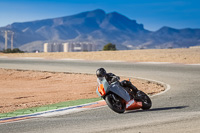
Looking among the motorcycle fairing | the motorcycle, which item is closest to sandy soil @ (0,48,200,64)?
the motorcycle

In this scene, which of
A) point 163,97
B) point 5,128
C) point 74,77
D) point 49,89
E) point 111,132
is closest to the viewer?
point 111,132

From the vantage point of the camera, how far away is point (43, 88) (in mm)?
14539

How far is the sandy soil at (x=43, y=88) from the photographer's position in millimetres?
11133

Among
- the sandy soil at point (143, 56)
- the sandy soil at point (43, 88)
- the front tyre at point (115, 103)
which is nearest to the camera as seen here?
the front tyre at point (115, 103)

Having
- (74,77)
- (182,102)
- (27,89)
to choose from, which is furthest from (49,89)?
(182,102)

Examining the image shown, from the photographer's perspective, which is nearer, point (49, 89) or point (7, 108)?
point (7, 108)

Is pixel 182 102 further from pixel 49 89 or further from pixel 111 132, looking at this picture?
pixel 49 89

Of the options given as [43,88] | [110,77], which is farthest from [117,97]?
[43,88]

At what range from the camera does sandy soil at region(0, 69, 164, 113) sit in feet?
36.5

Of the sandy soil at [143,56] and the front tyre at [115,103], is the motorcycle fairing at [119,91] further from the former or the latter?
the sandy soil at [143,56]

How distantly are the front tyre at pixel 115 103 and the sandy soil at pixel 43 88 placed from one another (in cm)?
305

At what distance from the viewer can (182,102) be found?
9.21 meters

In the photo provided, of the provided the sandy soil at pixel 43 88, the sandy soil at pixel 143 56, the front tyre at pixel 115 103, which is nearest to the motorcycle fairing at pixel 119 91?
the front tyre at pixel 115 103

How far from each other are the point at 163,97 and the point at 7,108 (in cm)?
506
